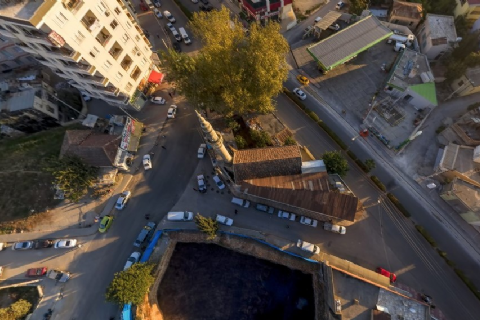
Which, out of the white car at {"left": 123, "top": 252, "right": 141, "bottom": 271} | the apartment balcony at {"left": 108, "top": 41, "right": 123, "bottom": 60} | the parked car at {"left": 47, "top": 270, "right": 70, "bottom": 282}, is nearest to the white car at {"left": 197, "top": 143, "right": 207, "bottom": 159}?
the white car at {"left": 123, "top": 252, "right": 141, "bottom": 271}

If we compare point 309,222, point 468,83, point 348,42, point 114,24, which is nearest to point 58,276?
point 114,24

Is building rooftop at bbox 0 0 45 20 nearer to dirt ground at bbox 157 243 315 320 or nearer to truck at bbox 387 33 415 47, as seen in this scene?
dirt ground at bbox 157 243 315 320

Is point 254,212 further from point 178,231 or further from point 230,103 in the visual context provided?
point 230,103

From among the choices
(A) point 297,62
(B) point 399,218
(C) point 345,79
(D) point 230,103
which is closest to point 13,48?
(D) point 230,103

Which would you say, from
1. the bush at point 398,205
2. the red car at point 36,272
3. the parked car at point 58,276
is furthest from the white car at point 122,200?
the bush at point 398,205

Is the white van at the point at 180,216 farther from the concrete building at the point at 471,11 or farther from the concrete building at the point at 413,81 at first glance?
the concrete building at the point at 471,11

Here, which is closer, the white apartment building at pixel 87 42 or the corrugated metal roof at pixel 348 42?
the white apartment building at pixel 87 42
